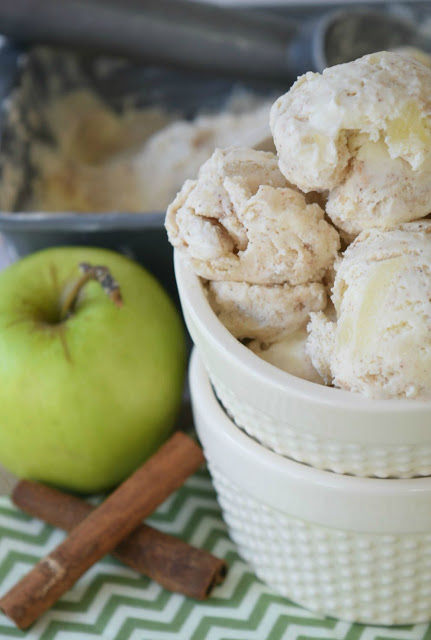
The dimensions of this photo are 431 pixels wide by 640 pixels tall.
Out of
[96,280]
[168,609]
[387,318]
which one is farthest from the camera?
[96,280]

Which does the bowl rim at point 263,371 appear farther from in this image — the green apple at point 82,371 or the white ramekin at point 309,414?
the green apple at point 82,371

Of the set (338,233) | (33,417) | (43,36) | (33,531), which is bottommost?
(33,531)

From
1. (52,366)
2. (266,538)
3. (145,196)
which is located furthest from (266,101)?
(266,538)

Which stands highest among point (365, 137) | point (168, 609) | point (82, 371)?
point (365, 137)

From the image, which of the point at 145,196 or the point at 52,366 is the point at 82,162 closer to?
the point at 145,196

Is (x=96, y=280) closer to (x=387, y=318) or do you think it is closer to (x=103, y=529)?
(x=103, y=529)

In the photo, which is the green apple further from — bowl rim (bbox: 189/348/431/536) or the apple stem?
bowl rim (bbox: 189/348/431/536)

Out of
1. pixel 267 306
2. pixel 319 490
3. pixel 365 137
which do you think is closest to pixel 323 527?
pixel 319 490
